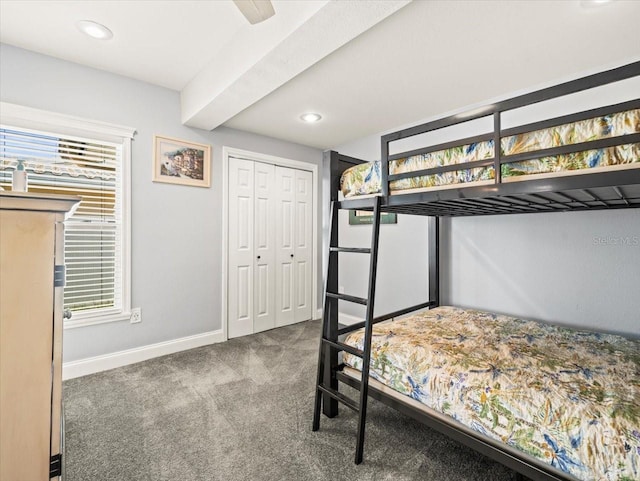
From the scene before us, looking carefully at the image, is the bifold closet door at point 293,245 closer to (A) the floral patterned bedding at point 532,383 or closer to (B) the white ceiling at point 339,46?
(B) the white ceiling at point 339,46

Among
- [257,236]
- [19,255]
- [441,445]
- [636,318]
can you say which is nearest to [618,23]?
[636,318]

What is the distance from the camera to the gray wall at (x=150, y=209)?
2.49 metres

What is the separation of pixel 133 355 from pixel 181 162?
195 centimetres

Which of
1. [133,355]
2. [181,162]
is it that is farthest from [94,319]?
[181,162]

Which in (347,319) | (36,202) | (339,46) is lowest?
(347,319)

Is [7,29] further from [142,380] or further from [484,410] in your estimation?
[484,410]

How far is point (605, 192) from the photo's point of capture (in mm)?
1549

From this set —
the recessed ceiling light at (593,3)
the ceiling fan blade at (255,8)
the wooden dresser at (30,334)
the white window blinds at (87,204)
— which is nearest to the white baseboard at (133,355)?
the white window blinds at (87,204)

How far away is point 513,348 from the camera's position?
1.82 m

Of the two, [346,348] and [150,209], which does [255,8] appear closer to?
[346,348]

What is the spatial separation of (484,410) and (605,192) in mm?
1245

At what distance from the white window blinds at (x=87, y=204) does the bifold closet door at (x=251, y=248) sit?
1143mm

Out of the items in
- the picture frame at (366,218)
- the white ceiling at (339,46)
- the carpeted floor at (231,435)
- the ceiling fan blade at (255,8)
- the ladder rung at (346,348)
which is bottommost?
the carpeted floor at (231,435)

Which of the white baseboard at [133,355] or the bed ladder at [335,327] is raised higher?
the bed ladder at [335,327]
